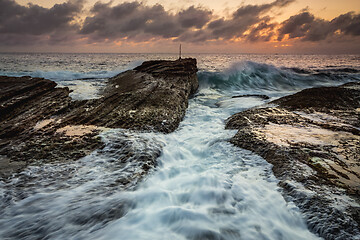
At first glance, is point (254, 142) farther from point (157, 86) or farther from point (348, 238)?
point (157, 86)

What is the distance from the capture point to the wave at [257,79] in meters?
15.3

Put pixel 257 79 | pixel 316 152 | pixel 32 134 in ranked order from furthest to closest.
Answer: pixel 257 79 → pixel 32 134 → pixel 316 152

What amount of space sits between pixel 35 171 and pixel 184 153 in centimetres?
254

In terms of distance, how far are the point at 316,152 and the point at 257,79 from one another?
15.2 metres

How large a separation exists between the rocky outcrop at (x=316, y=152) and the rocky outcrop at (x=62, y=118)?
6.89ft

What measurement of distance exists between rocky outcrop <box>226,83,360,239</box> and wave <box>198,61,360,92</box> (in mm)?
9246

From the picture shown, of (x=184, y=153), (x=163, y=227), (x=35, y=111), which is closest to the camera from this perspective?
(x=163, y=227)

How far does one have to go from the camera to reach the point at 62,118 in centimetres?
461

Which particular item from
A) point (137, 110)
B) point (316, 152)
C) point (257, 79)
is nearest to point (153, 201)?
point (316, 152)

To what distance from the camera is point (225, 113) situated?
7.17 m

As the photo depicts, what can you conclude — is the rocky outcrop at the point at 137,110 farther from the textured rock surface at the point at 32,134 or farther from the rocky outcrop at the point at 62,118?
the textured rock surface at the point at 32,134

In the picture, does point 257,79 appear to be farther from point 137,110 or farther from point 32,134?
point 32,134

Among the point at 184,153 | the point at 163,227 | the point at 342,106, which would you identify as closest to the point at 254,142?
the point at 184,153

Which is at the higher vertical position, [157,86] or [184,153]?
[157,86]
